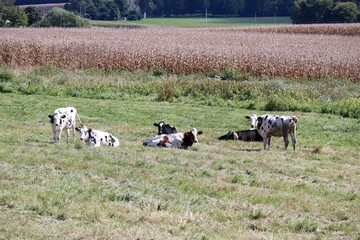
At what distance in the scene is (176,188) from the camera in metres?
13.2

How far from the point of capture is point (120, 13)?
13512cm

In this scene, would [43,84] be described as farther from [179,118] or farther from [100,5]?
[100,5]

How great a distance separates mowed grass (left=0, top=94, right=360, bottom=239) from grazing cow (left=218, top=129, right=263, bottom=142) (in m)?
0.43

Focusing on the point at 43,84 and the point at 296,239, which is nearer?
the point at 296,239

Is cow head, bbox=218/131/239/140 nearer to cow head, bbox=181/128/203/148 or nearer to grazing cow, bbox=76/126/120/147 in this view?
cow head, bbox=181/128/203/148

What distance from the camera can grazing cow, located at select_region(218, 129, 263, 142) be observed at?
20141 millimetres

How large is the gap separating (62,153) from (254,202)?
5134 mm

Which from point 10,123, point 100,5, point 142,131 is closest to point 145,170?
point 142,131

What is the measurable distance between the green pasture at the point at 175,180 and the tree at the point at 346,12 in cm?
7169

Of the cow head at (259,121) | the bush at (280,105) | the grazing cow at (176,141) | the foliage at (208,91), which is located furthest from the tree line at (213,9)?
the grazing cow at (176,141)

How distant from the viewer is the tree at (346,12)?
310 feet

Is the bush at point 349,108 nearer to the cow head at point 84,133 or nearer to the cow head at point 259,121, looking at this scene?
the cow head at point 259,121

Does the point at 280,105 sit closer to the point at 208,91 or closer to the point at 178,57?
the point at 208,91

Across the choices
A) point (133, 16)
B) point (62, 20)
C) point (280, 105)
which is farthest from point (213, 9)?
point (280, 105)
